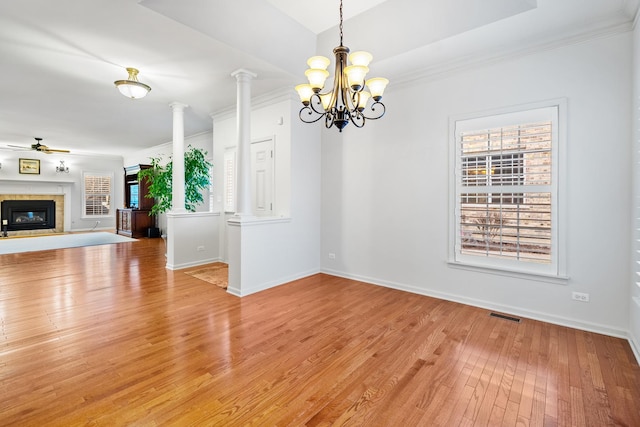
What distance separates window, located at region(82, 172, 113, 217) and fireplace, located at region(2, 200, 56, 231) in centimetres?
99

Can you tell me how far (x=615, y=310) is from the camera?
2.81 meters

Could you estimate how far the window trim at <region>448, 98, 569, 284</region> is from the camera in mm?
3031

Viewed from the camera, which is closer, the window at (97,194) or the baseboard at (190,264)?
the baseboard at (190,264)

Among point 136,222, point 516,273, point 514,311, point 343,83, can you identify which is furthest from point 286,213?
point 136,222

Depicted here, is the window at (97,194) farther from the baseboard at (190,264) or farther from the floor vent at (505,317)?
the floor vent at (505,317)

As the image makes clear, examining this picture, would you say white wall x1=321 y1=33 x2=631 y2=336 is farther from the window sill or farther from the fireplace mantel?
the fireplace mantel

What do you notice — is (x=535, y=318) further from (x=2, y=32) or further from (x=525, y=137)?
(x=2, y=32)

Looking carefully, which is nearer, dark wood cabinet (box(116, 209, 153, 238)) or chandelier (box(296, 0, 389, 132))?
chandelier (box(296, 0, 389, 132))

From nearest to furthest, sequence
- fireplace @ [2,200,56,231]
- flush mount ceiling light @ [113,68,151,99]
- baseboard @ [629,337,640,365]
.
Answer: baseboard @ [629,337,640,365]
flush mount ceiling light @ [113,68,151,99]
fireplace @ [2,200,56,231]

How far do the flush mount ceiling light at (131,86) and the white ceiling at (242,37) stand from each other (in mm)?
133

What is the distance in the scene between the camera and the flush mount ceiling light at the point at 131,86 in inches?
146

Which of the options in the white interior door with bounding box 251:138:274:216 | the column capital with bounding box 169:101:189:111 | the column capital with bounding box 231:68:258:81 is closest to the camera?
the column capital with bounding box 231:68:258:81

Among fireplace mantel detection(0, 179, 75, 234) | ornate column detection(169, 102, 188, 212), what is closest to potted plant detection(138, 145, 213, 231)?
ornate column detection(169, 102, 188, 212)

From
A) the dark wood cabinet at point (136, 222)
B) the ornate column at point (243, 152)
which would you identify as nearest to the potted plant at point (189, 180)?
the ornate column at point (243, 152)
